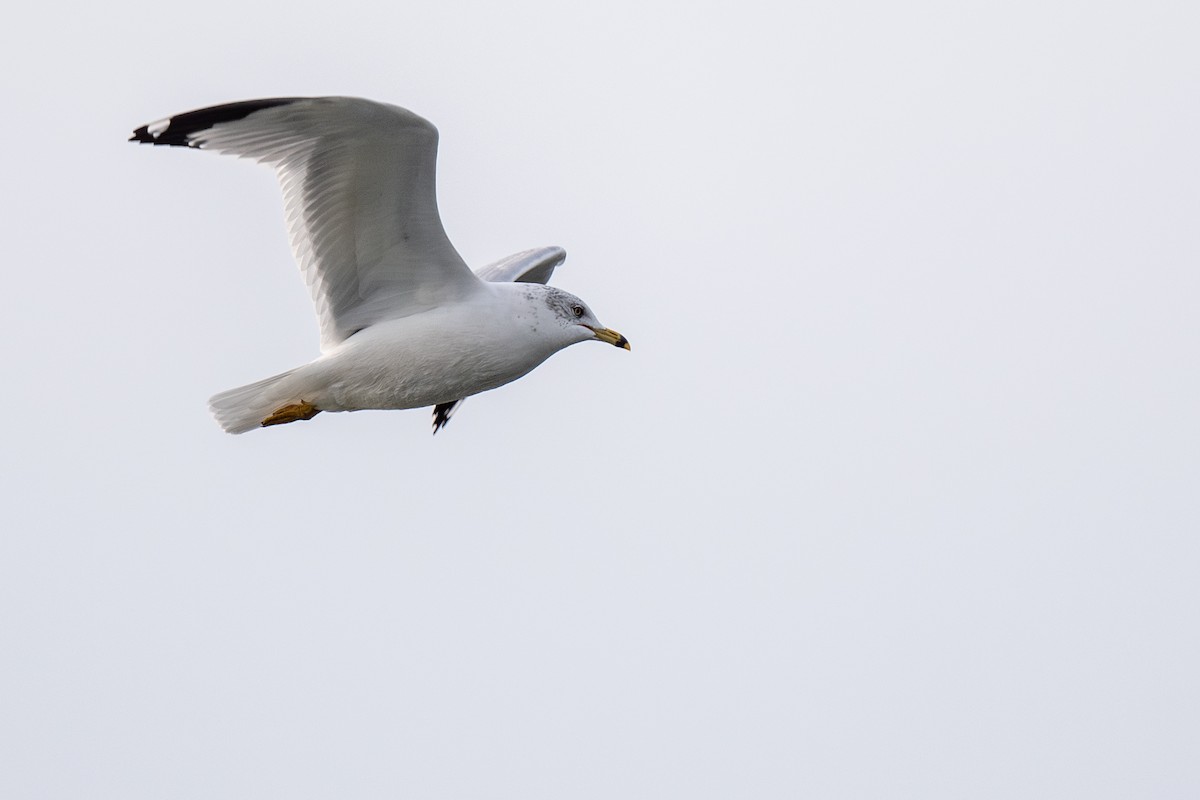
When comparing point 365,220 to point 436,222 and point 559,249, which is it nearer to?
point 436,222

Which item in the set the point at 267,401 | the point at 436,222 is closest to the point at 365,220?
the point at 436,222

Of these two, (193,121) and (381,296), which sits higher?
(193,121)

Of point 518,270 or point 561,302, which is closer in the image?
point 561,302

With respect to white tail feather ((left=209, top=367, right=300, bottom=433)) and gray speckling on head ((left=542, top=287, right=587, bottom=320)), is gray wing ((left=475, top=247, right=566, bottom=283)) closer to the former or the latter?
gray speckling on head ((left=542, top=287, right=587, bottom=320))

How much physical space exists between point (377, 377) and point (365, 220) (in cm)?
80

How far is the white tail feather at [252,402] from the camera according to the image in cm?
1030

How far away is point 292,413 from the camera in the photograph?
10.3 meters

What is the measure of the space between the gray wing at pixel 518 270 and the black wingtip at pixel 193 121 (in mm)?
2630

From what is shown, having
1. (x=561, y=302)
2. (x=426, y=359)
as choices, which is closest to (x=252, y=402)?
(x=426, y=359)

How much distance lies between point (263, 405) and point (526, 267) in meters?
2.16

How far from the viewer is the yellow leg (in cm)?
1031

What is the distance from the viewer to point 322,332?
1048 centimetres

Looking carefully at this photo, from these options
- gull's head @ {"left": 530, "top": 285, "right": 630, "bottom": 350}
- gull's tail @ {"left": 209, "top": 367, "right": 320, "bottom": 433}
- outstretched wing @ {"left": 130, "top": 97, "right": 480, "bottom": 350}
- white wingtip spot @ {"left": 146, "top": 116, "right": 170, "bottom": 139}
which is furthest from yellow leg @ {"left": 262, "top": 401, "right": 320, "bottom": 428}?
white wingtip spot @ {"left": 146, "top": 116, "right": 170, "bottom": 139}

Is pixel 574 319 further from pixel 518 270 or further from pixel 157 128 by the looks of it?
pixel 157 128
